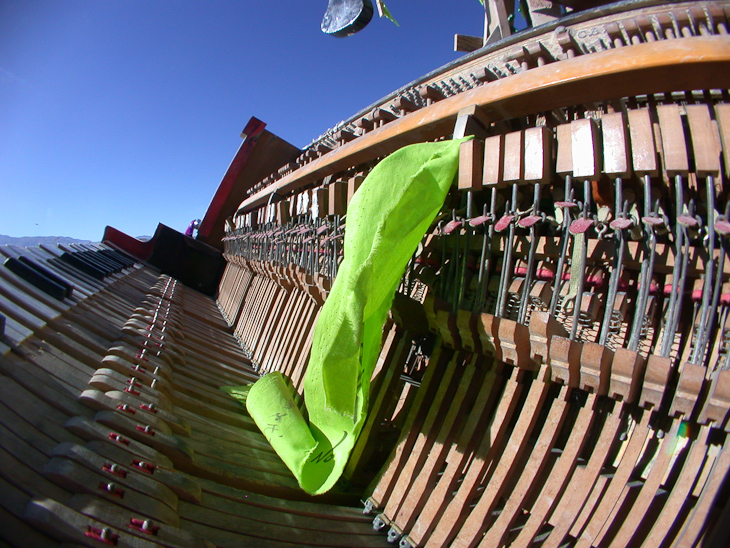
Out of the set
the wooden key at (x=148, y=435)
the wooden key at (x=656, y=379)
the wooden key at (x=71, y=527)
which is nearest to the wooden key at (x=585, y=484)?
the wooden key at (x=656, y=379)

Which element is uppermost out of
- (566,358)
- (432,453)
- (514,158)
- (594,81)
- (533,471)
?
(594,81)

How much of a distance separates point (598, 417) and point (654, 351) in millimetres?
324

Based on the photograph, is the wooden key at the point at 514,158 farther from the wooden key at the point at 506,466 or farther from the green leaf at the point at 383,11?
the green leaf at the point at 383,11

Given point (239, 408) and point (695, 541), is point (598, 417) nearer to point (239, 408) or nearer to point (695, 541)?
point (695, 541)

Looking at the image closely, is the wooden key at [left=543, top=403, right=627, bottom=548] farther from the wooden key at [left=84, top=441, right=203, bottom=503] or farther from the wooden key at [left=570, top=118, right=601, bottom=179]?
the wooden key at [left=84, top=441, right=203, bottom=503]

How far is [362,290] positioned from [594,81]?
1040 mm

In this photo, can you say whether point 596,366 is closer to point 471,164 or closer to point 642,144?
point 642,144

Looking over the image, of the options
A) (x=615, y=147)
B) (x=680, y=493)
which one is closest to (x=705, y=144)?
(x=615, y=147)

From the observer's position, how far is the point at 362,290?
148cm

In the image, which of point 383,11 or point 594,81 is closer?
point 594,81

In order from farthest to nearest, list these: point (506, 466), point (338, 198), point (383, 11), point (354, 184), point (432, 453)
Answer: point (383, 11)
point (338, 198)
point (354, 184)
point (432, 453)
point (506, 466)

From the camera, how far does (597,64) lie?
4.93 feet

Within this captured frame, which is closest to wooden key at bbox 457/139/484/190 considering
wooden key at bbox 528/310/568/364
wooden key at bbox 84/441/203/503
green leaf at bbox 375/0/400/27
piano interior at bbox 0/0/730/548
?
piano interior at bbox 0/0/730/548

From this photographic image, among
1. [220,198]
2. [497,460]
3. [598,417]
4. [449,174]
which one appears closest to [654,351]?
[598,417]
